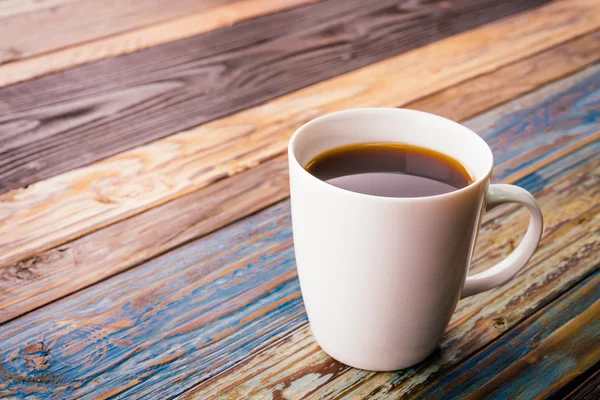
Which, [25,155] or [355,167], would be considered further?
[25,155]

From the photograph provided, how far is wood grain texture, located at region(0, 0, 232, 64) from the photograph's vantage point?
1.15 m

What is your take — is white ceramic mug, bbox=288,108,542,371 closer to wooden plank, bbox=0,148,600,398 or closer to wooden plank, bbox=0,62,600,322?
wooden plank, bbox=0,148,600,398

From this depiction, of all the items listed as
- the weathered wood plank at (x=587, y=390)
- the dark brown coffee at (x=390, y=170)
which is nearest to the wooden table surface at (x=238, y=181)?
the weathered wood plank at (x=587, y=390)

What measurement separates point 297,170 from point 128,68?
27.9 inches

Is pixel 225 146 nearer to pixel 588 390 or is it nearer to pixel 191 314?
pixel 191 314

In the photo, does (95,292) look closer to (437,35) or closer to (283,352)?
(283,352)

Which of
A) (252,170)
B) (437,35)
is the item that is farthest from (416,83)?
(252,170)

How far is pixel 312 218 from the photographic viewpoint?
0.47 meters

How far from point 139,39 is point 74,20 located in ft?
0.58

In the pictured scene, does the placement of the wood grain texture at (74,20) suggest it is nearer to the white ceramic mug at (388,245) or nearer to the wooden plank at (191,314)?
the wooden plank at (191,314)

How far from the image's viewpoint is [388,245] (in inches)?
17.7

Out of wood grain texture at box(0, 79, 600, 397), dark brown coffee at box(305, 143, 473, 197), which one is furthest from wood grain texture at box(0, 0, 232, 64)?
dark brown coffee at box(305, 143, 473, 197)

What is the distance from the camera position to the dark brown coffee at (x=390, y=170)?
528 mm

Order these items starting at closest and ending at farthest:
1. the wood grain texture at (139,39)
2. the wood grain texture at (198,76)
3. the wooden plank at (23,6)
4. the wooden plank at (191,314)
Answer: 1. the wooden plank at (191,314)
2. the wood grain texture at (198,76)
3. the wood grain texture at (139,39)
4. the wooden plank at (23,6)
